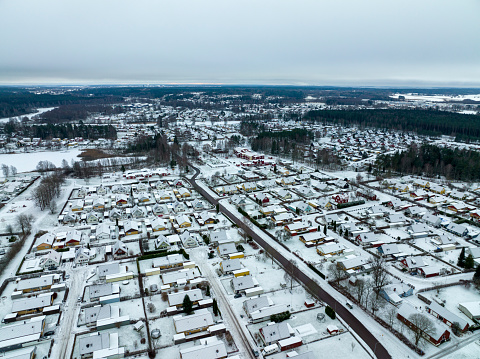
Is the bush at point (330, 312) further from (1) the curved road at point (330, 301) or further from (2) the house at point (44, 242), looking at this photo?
(2) the house at point (44, 242)

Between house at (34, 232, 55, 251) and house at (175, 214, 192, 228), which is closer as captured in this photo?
house at (34, 232, 55, 251)

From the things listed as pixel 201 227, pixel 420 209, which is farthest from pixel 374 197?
pixel 201 227

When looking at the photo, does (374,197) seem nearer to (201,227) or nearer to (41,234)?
(201,227)

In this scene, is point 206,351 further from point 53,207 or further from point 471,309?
point 53,207

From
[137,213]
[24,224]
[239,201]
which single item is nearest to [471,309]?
[239,201]

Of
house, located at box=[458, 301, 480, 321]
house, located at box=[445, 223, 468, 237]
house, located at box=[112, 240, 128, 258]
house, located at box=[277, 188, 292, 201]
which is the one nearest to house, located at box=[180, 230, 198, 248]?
house, located at box=[112, 240, 128, 258]

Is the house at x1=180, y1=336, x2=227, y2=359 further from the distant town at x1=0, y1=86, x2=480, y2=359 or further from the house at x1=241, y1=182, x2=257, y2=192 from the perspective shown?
the house at x1=241, y1=182, x2=257, y2=192
